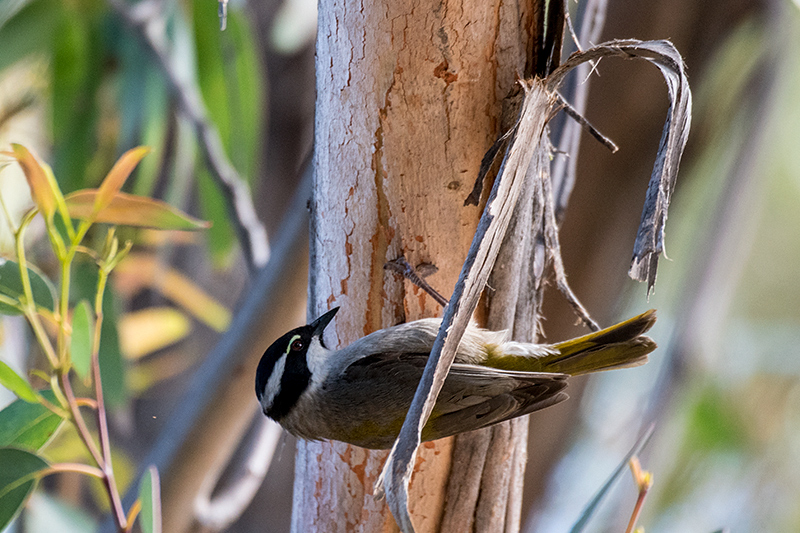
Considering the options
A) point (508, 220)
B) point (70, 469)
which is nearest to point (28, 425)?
point (70, 469)

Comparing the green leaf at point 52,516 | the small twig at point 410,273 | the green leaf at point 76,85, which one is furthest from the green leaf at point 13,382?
the green leaf at point 76,85

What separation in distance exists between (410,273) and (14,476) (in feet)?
1.06

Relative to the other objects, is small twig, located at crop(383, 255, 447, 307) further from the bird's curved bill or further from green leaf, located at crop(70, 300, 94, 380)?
green leaf, located at crop(70, 300, 94, 380)

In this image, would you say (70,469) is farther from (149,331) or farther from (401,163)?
(149,331)

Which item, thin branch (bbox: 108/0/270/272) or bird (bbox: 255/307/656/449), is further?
thin branch (bbox: 108/0/270/272)

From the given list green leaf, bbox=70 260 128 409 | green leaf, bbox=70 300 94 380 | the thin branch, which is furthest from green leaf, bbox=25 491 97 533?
green leaf, bbox=70 300 94 380

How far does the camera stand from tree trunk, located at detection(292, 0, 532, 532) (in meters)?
0.39

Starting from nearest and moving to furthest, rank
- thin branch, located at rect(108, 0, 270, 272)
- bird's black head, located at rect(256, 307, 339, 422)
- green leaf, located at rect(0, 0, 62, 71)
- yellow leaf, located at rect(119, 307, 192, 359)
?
bird's black head, located at rect(256, 307, 339, 422) < thin branch, located at rect(108, 0, 270, 272) < green leaf, located at rect(0, 0, 62, 71) < yellow leaf, located at rect(119, 307, 192, 359)

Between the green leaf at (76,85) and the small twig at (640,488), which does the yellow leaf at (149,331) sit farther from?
the small twig at (640,488)

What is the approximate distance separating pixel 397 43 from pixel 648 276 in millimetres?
214

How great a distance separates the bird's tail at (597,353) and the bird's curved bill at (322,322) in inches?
4.9

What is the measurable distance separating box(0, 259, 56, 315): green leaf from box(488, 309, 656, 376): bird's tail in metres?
0.34

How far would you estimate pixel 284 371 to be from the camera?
1.66 feet

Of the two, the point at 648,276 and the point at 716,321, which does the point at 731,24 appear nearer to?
→ the point at 716,321
